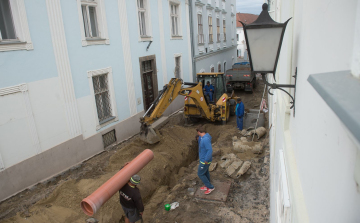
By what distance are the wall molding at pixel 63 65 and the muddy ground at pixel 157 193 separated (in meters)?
1.48

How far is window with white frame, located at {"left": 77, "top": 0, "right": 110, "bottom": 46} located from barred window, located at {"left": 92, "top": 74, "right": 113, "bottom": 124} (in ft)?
4.37

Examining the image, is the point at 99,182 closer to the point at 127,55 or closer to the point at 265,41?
the point at 127,55

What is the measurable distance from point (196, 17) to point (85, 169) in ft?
42.3

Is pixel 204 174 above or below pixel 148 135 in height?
below

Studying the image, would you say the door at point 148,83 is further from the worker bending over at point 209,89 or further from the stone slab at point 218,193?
the stone slab at point 218,193

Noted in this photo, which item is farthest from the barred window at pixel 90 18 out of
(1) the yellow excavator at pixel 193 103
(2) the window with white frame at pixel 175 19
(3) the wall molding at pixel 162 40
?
(2) the window with white frame at pixel 175 19

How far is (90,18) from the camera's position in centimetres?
930

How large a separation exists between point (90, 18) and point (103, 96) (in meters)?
2.88

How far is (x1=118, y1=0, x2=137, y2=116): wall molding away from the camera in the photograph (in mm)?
10289

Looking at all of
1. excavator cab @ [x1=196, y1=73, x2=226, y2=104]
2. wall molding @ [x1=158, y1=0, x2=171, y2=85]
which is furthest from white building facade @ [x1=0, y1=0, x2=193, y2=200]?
excavator cab @ [x1=196, y1=73, x2=226, y2=104]

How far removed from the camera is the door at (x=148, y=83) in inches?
484

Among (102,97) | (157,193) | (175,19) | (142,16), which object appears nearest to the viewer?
(157,193)

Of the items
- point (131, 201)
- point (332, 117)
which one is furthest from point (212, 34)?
point (332, 117)

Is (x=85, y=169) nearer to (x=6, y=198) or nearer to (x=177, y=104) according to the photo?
(x=6, y=198)
